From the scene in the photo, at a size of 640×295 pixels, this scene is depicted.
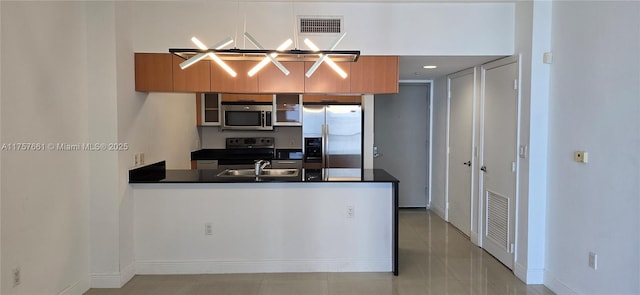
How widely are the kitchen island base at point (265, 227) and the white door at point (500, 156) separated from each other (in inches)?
44.6

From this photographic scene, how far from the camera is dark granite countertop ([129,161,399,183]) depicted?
354 centimetres

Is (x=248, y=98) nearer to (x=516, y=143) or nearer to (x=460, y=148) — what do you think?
(x=460, y=148)

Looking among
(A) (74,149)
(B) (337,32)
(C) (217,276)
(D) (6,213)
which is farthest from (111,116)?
(B) (337,32)

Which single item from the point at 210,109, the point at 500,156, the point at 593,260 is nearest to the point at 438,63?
the point at 500,156

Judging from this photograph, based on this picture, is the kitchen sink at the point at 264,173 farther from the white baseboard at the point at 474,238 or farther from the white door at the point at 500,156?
the white baseboard at the point at 474,238

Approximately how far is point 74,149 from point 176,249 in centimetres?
123

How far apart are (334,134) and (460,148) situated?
1653 millimetres

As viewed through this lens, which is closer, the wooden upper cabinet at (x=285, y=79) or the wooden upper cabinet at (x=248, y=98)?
the wooden upper cabinet at (x=285, y=79)

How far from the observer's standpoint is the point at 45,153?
2.68m

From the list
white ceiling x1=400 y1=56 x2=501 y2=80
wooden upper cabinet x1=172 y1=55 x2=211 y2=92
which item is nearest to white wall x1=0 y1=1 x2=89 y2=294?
wooden upper cabinet x1=172 y1=55 x2=211 y2=92

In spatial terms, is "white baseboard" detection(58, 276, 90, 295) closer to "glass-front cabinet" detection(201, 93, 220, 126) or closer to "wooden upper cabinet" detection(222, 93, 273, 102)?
"glass-front cabinet" detection(201, 93, 220, 126)

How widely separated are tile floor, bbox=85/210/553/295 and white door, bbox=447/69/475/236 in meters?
0.98

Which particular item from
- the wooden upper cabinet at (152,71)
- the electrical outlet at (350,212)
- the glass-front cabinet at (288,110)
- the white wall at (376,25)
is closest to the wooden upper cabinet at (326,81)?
the white wall at (376,25)

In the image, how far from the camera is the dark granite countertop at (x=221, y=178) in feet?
11.6
